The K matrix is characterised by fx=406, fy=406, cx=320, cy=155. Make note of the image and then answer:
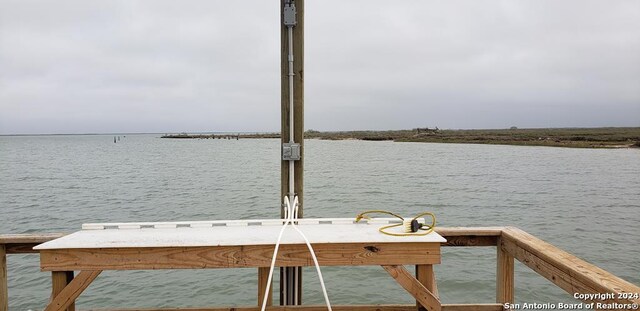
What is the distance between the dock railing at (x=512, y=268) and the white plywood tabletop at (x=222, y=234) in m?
0.38

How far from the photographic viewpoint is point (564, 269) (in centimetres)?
195

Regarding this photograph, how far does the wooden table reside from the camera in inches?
84.0

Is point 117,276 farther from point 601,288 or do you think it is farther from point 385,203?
point 385,203

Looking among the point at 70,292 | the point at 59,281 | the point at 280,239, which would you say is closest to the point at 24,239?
the point at 59,281

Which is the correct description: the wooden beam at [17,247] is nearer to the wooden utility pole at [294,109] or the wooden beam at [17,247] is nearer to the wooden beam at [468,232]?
the wooden utility pole at [294,109]

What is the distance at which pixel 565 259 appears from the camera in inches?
79.1

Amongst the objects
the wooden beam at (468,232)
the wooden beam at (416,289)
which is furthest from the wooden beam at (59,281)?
the wooden beam at (468,232)

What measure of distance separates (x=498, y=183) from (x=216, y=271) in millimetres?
16720

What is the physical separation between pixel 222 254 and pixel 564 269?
5.62ft

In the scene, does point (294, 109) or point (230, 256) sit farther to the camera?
point (294, 109)

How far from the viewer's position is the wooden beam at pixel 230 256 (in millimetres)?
2133

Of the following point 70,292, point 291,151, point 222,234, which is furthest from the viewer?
point 291,151

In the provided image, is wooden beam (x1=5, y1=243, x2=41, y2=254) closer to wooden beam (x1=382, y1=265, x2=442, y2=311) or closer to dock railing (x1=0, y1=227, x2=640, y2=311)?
dock railing (x1=0, y1=227, x2=640, y2=311)

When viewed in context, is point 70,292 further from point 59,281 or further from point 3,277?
point 3,277
